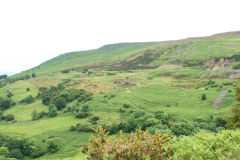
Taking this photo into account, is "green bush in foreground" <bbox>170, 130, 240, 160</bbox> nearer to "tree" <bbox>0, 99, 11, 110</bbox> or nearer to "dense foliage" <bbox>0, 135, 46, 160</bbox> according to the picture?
"dense foliage" <bbox>0, 135, 46, 160</bbox>

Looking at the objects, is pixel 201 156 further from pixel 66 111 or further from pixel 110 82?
pixel 110 82

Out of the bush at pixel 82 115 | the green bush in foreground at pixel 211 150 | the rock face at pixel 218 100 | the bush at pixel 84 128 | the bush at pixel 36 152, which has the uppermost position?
the green bush in foreground at pixel 211 150

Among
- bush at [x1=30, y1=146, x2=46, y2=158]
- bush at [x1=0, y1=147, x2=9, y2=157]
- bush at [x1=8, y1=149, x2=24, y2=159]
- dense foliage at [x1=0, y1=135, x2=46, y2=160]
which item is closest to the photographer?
bush at [x1=8, y1=149, x2=24, y2=159]

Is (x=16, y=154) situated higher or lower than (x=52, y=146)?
higher

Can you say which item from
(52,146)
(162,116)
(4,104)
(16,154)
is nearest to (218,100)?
(162,116)

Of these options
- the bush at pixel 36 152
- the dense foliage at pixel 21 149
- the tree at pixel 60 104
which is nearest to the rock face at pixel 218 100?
the bush at pixel 36 152

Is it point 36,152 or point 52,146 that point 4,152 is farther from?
point 52,146

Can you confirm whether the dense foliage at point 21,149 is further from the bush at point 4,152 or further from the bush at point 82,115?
the bush at point 82,115

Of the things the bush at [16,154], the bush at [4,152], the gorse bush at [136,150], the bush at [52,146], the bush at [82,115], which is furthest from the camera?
the bush at [82,115]

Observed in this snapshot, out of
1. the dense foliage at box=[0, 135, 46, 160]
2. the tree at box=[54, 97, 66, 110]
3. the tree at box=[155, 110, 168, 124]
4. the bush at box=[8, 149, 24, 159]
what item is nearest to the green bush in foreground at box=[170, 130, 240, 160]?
the tree at box=[155, 110, 168, 124]

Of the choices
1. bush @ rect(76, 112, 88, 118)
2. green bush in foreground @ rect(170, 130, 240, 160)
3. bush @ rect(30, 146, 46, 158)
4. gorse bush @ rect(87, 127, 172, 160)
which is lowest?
bush @ rect(30, 146, 46, 158)

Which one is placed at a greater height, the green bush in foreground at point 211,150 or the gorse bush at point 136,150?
the gorse bush at point 136,150

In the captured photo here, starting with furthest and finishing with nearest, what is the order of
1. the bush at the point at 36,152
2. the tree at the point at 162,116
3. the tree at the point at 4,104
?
the tree at the point at 4,104 → the tree at the point at 162,116 → the bush at the point at 36,152

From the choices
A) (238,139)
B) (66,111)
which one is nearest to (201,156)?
(238,139)
